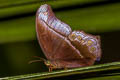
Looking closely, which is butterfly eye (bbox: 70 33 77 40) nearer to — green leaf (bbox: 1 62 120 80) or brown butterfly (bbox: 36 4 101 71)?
brown butterfly (bbox: 36 4 101 71)

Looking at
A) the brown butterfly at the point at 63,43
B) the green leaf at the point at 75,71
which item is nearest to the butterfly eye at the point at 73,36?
the brown butterfly at the point at 63,43

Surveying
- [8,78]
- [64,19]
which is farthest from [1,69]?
[64,19]

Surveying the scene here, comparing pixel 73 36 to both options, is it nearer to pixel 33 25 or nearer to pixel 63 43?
pixel 63 43

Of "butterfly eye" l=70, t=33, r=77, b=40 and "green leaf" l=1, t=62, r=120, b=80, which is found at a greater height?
"butterfly eye" l=70, t=33, r=77, b=40

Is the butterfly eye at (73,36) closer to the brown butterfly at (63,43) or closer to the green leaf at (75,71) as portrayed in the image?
the brown butterfly at (63,43)

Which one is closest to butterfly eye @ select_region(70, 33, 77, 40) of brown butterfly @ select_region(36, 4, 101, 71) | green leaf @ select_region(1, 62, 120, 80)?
brown butterfly @ select_region(36, 4, 101, 71)

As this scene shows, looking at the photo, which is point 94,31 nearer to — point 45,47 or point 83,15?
point 83,15

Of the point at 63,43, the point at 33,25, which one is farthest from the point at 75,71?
the point at 33,25
